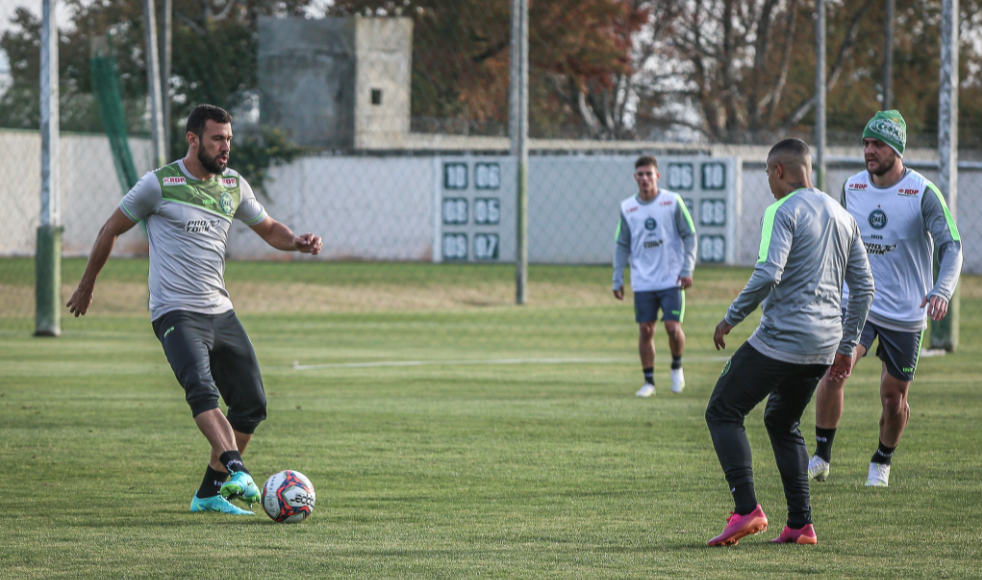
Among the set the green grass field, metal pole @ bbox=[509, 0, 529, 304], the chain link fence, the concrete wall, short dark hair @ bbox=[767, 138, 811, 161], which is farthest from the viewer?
the concrete wall

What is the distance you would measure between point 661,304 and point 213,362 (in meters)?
6.79

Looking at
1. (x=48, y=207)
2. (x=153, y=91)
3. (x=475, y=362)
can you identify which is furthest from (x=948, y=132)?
(x=153, y=91)

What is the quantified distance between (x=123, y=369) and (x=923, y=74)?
43420mm

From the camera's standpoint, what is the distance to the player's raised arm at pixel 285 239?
7.82 m

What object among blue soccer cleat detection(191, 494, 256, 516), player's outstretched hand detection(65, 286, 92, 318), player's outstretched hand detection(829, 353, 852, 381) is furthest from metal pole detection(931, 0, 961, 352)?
player's outstretched hand detection(65, 286, 92, 318)

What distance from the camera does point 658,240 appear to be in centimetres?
1350

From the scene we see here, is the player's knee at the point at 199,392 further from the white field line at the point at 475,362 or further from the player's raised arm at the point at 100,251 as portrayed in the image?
the white field line at the point at 475,362

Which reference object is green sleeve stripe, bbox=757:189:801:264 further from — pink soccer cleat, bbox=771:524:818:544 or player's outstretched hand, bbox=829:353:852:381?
pink soccer cleat, bbox=771:524:818:544

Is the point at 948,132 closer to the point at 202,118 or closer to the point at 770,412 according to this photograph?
the point at 770,412

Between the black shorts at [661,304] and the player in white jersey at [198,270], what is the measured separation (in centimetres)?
638

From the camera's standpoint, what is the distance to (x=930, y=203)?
8.22 meters

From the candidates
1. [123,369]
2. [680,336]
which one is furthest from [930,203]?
[123,369]

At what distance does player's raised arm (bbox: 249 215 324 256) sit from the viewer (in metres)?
7.82

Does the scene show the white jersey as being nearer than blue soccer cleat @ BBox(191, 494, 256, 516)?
No
